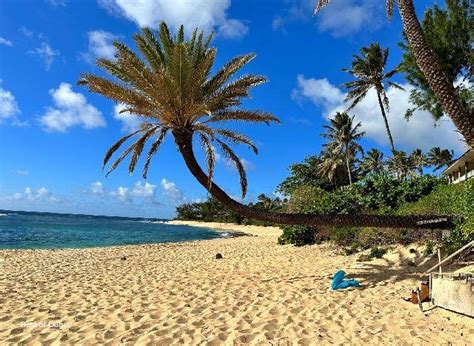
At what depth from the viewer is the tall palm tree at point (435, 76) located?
756 cm

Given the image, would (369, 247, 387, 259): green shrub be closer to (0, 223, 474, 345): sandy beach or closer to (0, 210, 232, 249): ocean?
(0, 223, 474, 345): sandy beach

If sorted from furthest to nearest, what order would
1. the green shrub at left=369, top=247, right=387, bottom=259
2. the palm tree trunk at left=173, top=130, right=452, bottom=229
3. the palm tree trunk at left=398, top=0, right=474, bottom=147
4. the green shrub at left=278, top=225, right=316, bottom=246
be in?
the green shrub at left=278, top=225, right=316, bottom=246, the green shrub at left=369, top=247, right=387, bottom=259, the palm tree trunk at left=173, top=130, right=452, bottom=229, the palm tree trunk at left=398, top=0, right=474, bottom=147

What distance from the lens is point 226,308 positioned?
8117 mm

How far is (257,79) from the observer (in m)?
12.3

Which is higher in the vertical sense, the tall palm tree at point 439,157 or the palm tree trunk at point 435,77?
the tall palm tree at point 439,157

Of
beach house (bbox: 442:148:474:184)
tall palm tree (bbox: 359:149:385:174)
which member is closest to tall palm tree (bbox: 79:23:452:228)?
beach house (bbox: 442:148:474:184)

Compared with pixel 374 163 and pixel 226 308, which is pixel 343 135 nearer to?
pixel 374 163

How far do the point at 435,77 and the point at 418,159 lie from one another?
63707 mm

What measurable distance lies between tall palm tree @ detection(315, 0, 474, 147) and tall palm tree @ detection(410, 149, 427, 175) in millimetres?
60197

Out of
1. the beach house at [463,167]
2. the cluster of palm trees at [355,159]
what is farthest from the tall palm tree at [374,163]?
the beach house at [463,167]

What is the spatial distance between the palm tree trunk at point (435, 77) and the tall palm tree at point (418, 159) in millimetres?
60198

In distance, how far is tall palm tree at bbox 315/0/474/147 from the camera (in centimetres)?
756

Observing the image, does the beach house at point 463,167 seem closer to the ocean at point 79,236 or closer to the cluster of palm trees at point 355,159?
the cluster of palm trees at point 355,159

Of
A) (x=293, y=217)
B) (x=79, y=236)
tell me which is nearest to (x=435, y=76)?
(x=293, y=217)
